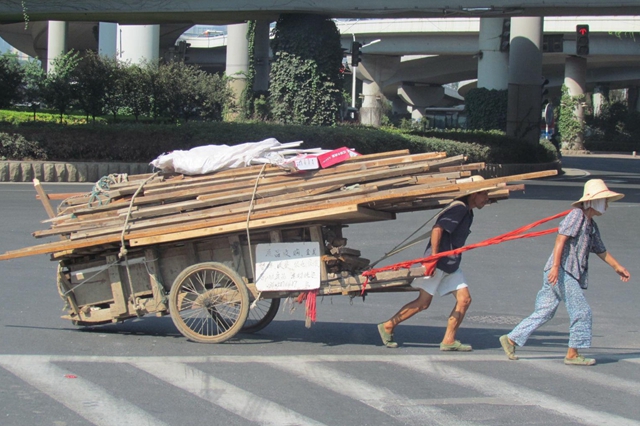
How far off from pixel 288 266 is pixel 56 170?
15965 mm

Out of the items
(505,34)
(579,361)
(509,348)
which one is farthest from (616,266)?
(505,34)

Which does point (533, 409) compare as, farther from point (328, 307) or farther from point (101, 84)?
point (101, 84)

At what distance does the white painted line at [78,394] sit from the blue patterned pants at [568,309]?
3356mm

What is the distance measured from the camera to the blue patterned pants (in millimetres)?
6941

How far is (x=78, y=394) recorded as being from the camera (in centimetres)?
599

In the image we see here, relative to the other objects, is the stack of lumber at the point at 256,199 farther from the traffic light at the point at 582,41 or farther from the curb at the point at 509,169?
the traffic light at the point at 582,41

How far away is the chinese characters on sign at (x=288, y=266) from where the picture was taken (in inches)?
283

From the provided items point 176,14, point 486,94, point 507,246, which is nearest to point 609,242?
point 507,246

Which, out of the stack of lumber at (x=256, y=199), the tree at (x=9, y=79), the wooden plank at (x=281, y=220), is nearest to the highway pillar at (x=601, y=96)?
the tree at (x=9, y=79)

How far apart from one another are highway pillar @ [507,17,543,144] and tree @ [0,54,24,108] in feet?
61.2

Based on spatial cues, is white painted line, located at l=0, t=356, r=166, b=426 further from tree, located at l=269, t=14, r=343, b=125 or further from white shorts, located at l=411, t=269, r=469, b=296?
tree, located at l=269, t=14, r=343, b=125

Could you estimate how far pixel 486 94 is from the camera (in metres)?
34.2

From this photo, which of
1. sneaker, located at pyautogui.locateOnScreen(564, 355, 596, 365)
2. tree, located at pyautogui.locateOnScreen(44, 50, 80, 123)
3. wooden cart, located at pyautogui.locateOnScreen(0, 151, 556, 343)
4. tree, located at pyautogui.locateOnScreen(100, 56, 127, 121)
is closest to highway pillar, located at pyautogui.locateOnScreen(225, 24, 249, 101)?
tree, located at pyautogui.locateOnScreen(100, 56, 127, 121)

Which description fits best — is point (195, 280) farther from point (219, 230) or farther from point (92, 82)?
point (92, 82)
